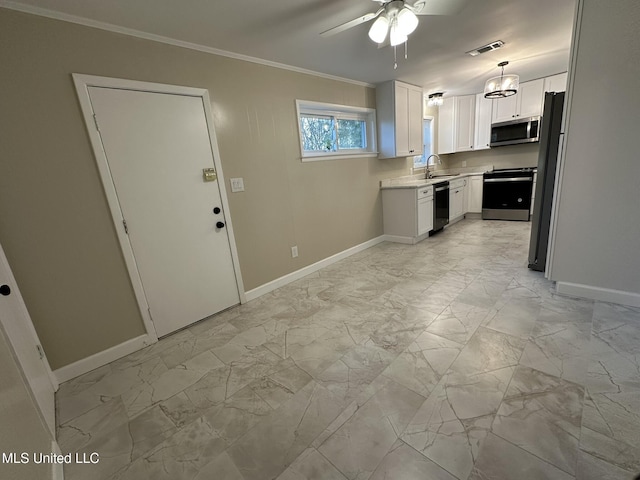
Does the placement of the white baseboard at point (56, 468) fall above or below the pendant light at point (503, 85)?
below

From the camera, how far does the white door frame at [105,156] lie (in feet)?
6.41

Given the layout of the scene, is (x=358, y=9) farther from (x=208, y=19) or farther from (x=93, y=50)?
(x=93, y=50)

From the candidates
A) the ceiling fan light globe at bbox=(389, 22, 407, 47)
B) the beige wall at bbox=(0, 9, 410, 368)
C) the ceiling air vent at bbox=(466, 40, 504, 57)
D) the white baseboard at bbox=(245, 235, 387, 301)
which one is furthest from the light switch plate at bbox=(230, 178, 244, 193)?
the ceiling air vent at bbox=(466, 40, 504, 57)

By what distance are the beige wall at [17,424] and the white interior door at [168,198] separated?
1081 mm

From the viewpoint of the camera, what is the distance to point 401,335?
218 cm

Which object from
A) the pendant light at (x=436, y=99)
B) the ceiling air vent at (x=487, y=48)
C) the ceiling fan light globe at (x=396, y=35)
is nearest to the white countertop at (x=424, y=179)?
the pendant light at (x=436, y=99)

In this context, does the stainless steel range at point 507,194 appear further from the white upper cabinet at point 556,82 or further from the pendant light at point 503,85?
the pendant light at point 503,85

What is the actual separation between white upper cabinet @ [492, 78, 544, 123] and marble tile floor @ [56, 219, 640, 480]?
3910 mm

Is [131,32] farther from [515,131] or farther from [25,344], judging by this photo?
[515,131]

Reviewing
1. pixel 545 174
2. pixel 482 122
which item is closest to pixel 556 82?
pixel 482 122

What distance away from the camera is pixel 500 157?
19.2 feet

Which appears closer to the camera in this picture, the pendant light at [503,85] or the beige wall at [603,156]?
the beige wall at [603,156]

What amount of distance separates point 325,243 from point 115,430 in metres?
2.84

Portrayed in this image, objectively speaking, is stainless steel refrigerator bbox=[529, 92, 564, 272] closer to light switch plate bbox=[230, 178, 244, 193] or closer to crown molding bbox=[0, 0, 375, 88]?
crown molding bbox=[0, 0, 375, 88]
